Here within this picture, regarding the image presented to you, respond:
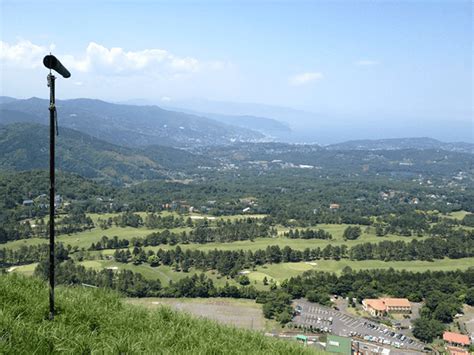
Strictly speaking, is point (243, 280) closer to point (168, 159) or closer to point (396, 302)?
point (396, 302)

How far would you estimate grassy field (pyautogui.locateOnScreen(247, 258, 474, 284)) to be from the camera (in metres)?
31.5

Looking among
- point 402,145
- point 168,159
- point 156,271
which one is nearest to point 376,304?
point 156,271

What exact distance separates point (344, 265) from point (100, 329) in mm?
32994

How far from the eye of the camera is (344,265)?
34281mm

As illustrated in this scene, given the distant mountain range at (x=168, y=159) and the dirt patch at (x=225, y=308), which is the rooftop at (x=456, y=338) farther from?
Answer: the distant mountain range at (x=168, y=159)

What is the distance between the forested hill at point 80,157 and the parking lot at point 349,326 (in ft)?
247

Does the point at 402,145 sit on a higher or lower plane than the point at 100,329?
lower

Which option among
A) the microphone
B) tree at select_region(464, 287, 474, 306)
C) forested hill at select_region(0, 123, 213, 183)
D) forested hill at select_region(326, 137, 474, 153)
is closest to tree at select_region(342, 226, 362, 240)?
tree at select_region(464, 287, 474, 306)

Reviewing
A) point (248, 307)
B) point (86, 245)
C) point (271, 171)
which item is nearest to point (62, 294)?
point (248, 307)

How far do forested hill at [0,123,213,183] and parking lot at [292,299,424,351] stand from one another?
7518cm

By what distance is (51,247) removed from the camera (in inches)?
138

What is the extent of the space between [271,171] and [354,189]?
33.0m

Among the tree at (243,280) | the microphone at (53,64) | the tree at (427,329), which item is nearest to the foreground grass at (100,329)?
the microphone at (53,64)

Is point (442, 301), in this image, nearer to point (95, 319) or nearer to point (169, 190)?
point (95, 319)
